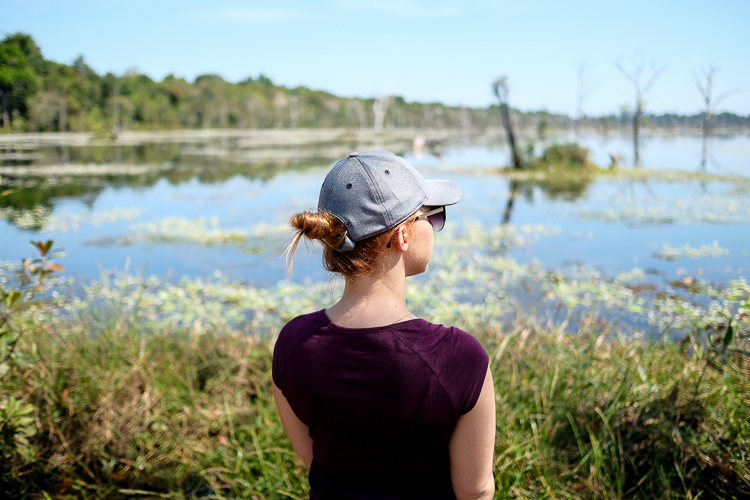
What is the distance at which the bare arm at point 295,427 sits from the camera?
4.31 feet

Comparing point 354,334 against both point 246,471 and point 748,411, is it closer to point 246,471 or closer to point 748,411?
point 246,471

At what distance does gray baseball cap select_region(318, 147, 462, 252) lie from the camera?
3.53 ft

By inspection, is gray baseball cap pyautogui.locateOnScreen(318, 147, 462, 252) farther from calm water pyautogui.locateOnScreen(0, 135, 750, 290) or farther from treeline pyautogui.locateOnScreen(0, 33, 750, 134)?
treeline pyautogui.locateOnScreen(0, 33, 750, 134)

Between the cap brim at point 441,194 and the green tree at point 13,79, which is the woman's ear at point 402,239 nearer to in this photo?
the cap brim at point 441,194

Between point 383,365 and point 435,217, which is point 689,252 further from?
point 383,365

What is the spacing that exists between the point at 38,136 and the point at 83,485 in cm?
4108

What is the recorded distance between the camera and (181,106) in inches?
2461

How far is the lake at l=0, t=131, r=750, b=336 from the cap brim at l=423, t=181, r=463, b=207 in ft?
1.31

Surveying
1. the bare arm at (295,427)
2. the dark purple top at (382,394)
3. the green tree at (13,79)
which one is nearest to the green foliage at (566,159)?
the green tree at (13,79)

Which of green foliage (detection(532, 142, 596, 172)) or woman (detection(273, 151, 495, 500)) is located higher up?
green foliage (detection(532, 142, 596, 172))

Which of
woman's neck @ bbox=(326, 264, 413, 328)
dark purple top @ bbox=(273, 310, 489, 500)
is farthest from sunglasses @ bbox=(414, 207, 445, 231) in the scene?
dark purple top @ bbox=(273, 310, 489, 500)

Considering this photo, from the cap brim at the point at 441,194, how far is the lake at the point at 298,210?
40cm

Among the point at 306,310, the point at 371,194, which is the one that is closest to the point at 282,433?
the point at 371,194

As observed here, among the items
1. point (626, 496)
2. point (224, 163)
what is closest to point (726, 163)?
point (224, 163)
